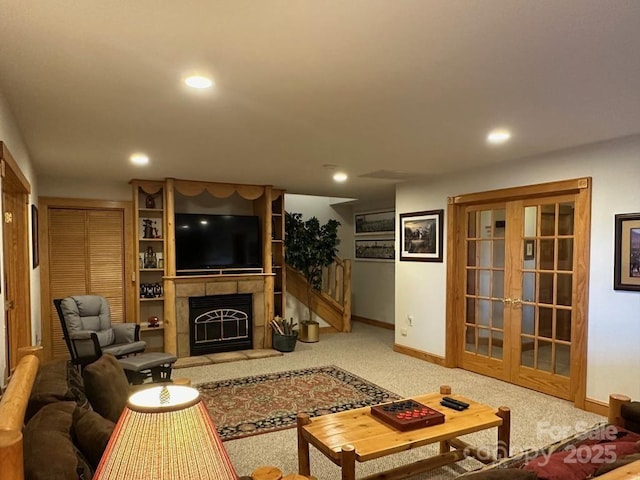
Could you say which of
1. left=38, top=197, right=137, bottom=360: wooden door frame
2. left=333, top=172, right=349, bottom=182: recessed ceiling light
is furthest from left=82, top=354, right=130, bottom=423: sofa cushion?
left=38, top=197, right=137, bottom=360: wooden door frame

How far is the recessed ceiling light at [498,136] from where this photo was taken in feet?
10.6

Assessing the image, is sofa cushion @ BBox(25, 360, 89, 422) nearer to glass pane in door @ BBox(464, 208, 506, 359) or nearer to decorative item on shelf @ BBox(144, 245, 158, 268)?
decorative item on shelf @ BBox(144, 245, 158, 268)

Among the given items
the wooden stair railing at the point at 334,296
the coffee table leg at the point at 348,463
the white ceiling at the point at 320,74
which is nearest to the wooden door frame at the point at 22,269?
the white ceiling at the point at 320,74

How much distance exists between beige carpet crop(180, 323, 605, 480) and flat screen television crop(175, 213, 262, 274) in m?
1.38

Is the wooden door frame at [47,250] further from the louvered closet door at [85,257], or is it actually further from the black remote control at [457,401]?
the black remote control at [457,401]

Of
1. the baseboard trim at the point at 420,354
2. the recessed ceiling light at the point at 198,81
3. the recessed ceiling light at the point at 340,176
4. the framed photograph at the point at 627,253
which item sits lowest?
the baseboard trim at the point at 420,354

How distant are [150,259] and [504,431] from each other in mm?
4761

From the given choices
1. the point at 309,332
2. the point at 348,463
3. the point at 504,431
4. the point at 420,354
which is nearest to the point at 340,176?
the point at 420,354

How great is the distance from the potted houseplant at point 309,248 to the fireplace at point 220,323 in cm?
102

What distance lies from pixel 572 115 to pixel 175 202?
16.4ft

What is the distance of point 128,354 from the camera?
179 inches

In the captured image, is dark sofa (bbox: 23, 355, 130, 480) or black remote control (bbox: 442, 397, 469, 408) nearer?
dark sofa (bbox: 23, 355, 130, 480)

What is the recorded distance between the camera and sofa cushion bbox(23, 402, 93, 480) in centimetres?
125

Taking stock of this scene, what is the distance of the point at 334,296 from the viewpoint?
7.71 meters
